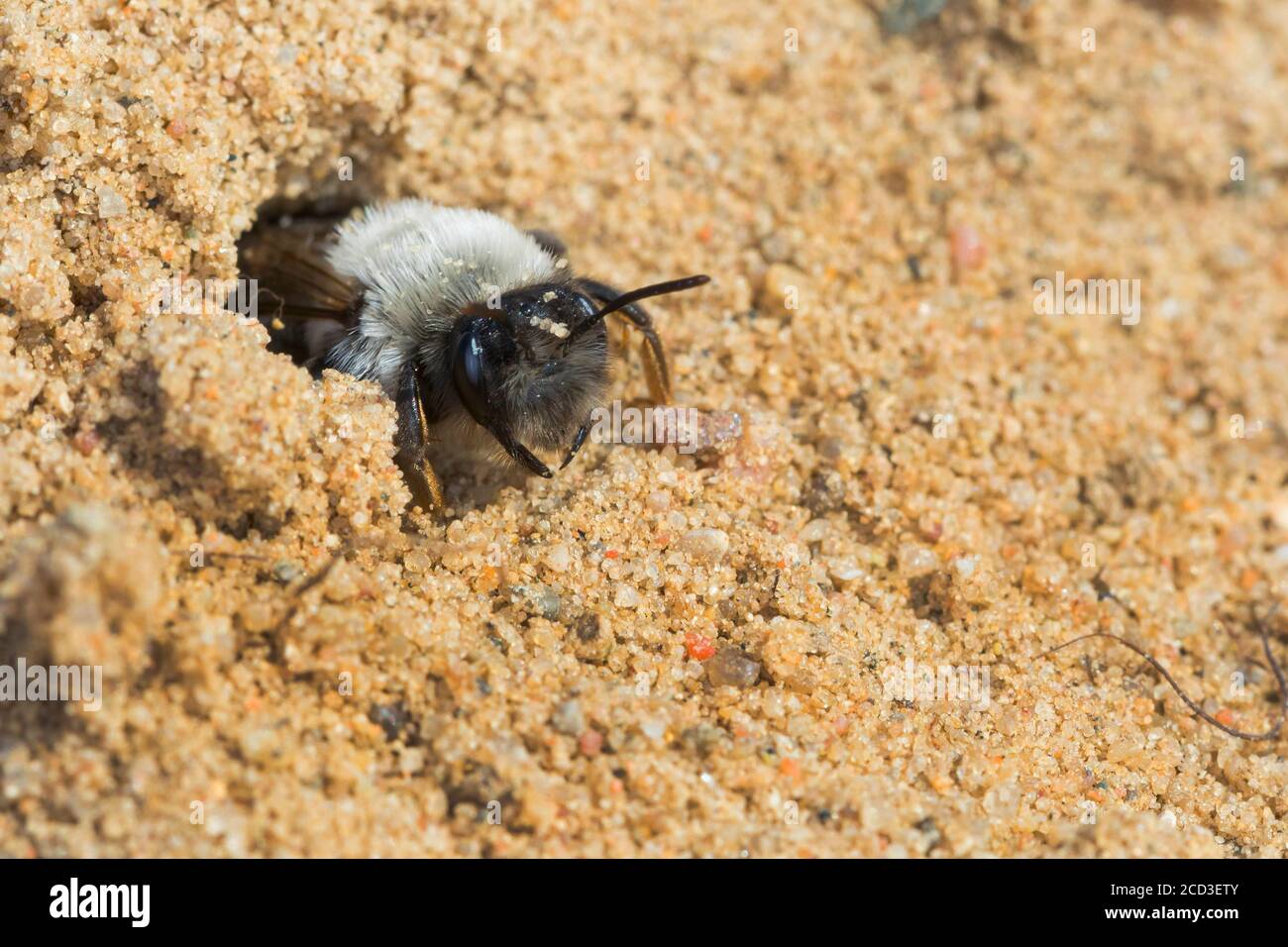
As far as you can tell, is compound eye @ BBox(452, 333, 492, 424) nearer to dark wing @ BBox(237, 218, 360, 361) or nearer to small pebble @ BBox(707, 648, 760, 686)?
dark wing @ BBox(237, 218, 360, 361)

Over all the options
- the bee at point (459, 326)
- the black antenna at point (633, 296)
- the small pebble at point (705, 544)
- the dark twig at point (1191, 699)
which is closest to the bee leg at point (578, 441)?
the bee at point (459, 326)

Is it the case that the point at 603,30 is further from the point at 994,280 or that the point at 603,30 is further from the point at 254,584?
the point at 254,584

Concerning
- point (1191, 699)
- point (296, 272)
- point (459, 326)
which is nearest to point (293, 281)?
point (296, 272)

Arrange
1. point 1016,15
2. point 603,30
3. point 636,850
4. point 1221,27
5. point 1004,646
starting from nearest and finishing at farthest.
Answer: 1. point 636,850
2. point 1004,646
3. point 603,30
4. point 1016,15
5. point 1221,27

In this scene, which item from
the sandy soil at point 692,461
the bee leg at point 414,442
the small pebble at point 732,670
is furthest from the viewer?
the bee leg at point 414,442

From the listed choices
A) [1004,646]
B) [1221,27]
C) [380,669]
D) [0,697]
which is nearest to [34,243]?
[0,697]

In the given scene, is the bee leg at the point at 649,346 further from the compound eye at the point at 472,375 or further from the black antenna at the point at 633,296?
the compound eye at the point at 472,375

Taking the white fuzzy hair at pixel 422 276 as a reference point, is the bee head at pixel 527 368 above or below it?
below
